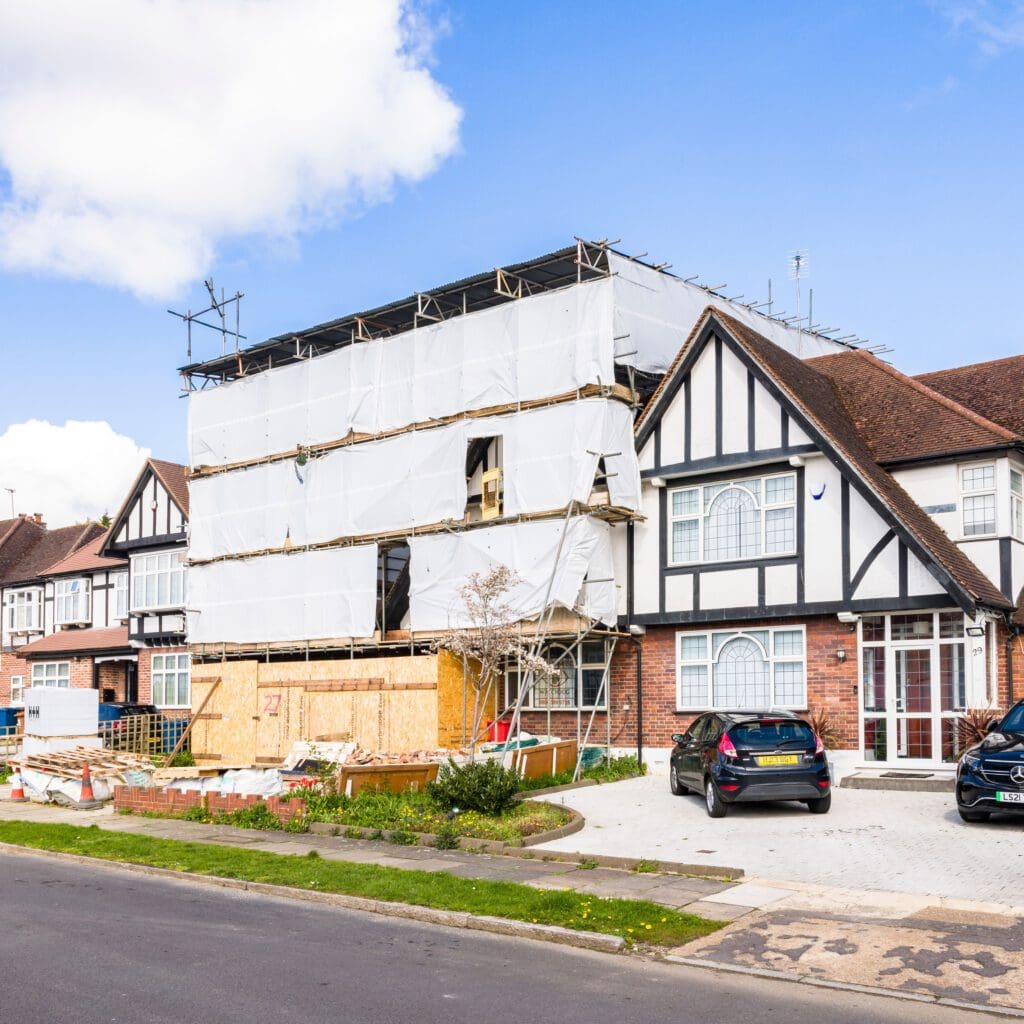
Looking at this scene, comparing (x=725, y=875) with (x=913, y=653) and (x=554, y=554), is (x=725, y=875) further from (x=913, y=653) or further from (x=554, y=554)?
(x=554, y=554)

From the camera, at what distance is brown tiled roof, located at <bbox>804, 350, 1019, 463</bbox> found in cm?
2111

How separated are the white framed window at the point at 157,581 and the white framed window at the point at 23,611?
9837 mm

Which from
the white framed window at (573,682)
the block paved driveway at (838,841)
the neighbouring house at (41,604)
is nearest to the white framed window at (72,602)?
the neighbouring house at (41,604)

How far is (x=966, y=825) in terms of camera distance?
1565 centimetres

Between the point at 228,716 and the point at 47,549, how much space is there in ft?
81.7

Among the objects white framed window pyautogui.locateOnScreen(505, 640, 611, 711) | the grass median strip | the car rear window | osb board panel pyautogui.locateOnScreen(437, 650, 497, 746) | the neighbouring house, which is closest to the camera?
the grass median strip

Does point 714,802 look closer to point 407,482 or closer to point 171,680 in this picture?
point 407,482

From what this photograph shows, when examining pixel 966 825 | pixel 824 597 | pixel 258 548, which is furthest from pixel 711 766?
pixel 258 548

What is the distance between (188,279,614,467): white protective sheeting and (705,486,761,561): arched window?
3702mm

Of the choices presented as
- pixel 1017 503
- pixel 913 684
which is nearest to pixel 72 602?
pixel 913 684

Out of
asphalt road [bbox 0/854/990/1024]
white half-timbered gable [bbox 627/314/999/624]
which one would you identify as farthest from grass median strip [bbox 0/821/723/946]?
white half-timbered gable [bbox 627/314/999/624]

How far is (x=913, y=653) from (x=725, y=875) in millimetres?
9265

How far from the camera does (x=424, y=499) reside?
27891mm

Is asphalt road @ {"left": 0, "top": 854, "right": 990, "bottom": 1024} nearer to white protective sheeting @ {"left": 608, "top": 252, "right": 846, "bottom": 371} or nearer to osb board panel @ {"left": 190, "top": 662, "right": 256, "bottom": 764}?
white protective sheeting @ {"left": 608, "top": 252, "right": 846, "bottom": 371}
